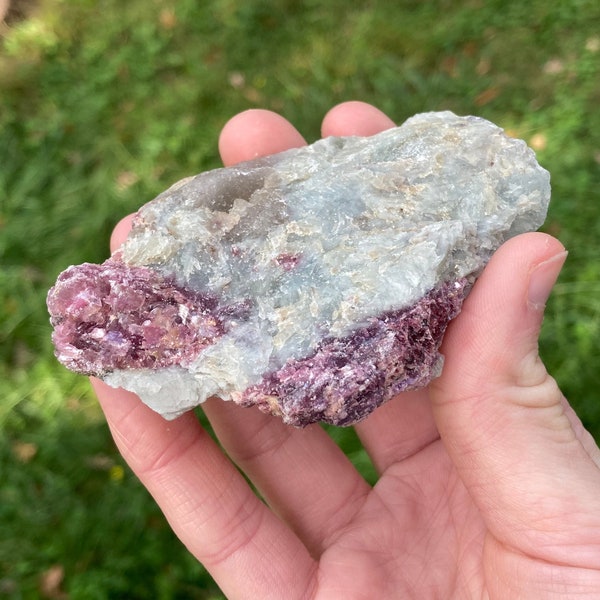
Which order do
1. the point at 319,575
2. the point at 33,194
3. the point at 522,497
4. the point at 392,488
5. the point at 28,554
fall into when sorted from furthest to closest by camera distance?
the point at 33,194
the point at 28,554
the point at 392,488
the point at 319,575
the point at 522,497

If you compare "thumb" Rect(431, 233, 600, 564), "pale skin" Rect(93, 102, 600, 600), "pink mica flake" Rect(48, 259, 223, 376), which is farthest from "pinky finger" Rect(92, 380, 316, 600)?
"thumb" Rect(431, 233, 600, 564)

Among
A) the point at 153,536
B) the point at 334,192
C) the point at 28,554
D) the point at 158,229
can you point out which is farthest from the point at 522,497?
the point at 28,554

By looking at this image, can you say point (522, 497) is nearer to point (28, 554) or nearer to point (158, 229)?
point (158, 229)

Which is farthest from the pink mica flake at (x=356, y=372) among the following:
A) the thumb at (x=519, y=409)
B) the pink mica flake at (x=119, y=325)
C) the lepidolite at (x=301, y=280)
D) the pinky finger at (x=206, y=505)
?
the pinky finger at (x=206, y=505)

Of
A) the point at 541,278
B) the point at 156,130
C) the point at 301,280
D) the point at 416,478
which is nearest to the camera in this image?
the point at 541,278

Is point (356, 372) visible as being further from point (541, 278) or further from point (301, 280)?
point (541, 278)

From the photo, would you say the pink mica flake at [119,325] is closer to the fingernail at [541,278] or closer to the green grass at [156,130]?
the fingernail at [541,278]

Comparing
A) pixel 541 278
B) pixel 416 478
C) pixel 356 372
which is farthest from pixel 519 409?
pixel 416 478
